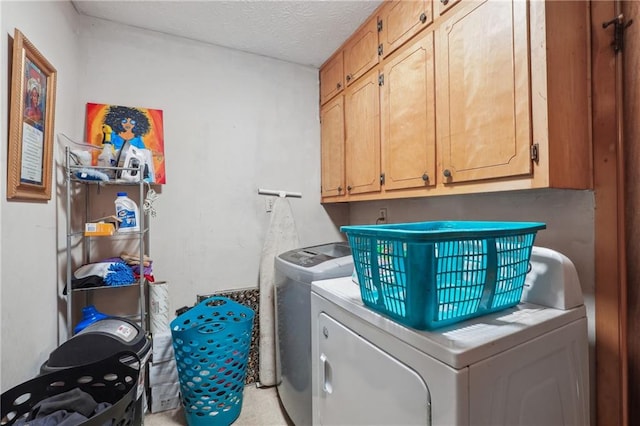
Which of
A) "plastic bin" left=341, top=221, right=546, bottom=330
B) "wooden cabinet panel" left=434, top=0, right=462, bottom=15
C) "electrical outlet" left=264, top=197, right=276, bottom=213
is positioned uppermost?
"wooden cabinet panel" left=434, top=0, right=462, bottom=15

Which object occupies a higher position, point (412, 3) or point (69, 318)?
point (412, 3)

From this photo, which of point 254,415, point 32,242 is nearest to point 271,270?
point 254,415

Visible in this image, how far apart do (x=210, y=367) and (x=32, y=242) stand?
103 centimetres

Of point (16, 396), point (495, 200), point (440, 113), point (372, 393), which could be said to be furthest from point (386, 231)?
point (16, 396)

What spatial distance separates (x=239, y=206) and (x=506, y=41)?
184 cm

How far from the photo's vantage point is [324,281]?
4.25 ft

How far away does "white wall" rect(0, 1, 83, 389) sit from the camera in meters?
1.01

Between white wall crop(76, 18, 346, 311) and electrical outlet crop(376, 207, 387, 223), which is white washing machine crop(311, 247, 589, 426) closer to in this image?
electrical outlet crop(376, 207, 387, 223)

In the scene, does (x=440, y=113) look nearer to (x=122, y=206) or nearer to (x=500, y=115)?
(x=500, y=115)

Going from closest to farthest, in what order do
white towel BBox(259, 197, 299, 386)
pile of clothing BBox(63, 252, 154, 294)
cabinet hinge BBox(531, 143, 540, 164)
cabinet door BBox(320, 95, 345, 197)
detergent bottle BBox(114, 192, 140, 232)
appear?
cabinet hinge BBox(531, 143, 540, 164) → pile of clothing BBox(63, 252, 154, 294) → detergent bottle BBox(114, 192, 140, 232) → white towel BBox(259, 197, 299, 386) → cabinet door BBox(320, 95, 345, 197)

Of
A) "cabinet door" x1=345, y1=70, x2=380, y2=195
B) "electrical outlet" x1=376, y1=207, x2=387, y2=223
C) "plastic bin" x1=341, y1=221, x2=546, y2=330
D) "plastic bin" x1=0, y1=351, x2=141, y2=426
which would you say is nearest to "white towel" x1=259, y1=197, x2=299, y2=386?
"cabinet door" x1=345, y1=70, x2=380, y2=195

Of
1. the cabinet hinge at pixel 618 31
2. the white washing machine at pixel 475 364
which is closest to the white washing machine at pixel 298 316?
the white washing machine at pixel 475 364

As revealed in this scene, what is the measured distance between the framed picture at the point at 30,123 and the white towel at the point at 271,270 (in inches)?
48.7

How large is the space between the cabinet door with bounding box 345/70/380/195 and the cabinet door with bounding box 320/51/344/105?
18cm
